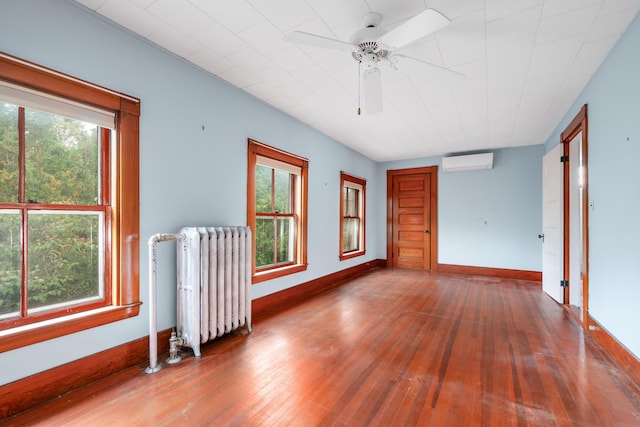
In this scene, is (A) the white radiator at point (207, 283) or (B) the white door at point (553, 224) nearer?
(A) the white radiator at point (207, 283)

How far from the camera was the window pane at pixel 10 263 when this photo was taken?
1.74 metres

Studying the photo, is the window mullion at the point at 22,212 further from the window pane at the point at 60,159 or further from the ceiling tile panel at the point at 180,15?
the ceiling tile panel at the point at 180,15

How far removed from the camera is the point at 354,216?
6367 mm

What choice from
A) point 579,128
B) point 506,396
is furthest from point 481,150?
point 506,396

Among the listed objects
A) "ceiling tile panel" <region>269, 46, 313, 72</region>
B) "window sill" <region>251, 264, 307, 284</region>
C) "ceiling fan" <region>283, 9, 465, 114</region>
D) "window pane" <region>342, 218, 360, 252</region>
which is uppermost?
"ceiling tile panel" <region>269, 46, 313, 72</region>

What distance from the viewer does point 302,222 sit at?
4.32 metres

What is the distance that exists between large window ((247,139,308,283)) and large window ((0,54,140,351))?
1385 millimetres

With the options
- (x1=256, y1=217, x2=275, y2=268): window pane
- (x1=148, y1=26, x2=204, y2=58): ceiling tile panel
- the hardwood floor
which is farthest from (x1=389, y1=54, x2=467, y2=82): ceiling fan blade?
the hardwood floor

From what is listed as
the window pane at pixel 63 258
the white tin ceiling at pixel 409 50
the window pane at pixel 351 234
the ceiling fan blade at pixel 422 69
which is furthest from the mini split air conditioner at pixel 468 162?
the window pane at pixel 63 258

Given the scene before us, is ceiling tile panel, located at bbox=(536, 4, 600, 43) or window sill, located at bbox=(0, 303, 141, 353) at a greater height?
ceiling tile panel, located at bbox=(536, 4, 600, 43)

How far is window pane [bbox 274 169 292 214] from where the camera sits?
4.05 meters

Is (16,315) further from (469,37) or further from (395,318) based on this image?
(469,37)

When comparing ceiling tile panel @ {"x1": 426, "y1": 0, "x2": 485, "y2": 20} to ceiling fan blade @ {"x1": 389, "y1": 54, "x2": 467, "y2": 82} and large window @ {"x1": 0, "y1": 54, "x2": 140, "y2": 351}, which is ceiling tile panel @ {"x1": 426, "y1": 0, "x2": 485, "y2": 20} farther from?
large window @ {"x1": 0, "y1": 54, "x2": 140, "y2": 351}

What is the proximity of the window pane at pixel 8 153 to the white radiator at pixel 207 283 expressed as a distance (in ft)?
3.53
